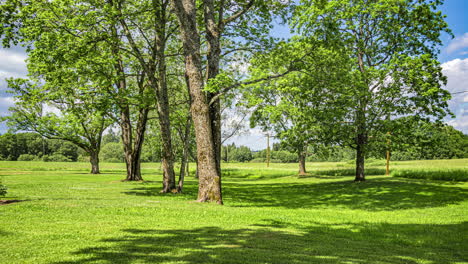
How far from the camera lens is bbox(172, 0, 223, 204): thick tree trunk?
52.6 feet

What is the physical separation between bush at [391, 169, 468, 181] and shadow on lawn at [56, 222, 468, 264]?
2563 cm

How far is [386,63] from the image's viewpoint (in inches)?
1105

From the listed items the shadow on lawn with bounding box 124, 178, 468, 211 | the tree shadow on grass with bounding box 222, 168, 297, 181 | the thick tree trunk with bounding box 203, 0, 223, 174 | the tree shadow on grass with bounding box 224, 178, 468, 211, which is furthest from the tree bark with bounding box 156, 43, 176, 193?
the tree shadow on grass with bounding box 222, 168, 297, 181

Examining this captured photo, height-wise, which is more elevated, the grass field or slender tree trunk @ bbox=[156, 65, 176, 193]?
slender tree trunk @ bbox=[156, 65, 176, 193]

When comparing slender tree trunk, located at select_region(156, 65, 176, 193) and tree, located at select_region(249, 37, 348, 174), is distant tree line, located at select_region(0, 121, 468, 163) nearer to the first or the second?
tree, located at select_region(249, 37, 348, 174)

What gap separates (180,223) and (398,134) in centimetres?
2290

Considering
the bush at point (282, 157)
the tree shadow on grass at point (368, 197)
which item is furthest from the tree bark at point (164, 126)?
the bush at point (282, 157)

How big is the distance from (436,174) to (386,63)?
1502 centimetres

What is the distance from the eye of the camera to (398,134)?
2734 cm

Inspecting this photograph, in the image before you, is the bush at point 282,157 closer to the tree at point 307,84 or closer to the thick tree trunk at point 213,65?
the tree at point 307,84

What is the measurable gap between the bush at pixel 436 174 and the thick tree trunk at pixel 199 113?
28.2 m

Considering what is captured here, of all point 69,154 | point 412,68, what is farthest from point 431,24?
point 69,154

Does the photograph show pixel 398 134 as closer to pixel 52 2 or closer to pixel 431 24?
pixel 431 24

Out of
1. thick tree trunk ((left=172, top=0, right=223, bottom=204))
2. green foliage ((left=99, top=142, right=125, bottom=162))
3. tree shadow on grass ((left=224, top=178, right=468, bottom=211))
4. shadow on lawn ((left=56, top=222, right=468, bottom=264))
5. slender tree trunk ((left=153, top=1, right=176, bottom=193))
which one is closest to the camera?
shadow on lawn ((left=56, top=222, right=468, bottom=264))
